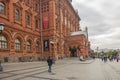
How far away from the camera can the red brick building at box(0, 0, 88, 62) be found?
27453mm

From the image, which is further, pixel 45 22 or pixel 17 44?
pixel 45 22

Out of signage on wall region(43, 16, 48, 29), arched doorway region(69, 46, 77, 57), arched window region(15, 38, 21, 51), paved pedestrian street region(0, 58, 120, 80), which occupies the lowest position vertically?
paved pedestrian street region(0, 58, 120, 80)

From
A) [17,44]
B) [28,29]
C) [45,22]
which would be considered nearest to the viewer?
[17,44]

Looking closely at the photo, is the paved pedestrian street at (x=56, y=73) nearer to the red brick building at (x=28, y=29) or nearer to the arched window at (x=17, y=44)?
the red brick building at (x=28, y=29)

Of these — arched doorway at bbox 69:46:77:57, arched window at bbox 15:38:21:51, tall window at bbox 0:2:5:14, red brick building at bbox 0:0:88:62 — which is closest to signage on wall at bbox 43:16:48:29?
red brick building at bbox 0:0:88:62

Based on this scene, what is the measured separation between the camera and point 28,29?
34.1 m

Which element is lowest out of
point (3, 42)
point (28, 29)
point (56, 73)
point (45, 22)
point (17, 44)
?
point (56, 73)

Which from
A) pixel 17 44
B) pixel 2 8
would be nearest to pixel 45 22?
pixel 17 44

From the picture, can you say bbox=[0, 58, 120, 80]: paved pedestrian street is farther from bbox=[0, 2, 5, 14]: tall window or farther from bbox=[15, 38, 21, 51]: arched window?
bbox=[0, 2, 5, 14]: tall window

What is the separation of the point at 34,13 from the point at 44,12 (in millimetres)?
4106

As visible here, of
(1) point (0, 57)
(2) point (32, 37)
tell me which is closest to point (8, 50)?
(1) point (0, 57)

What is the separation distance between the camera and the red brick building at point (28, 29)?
1081 inches

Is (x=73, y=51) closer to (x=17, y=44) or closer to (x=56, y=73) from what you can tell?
(x=17, y=44)

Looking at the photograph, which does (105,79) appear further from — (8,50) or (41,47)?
(41,47)
